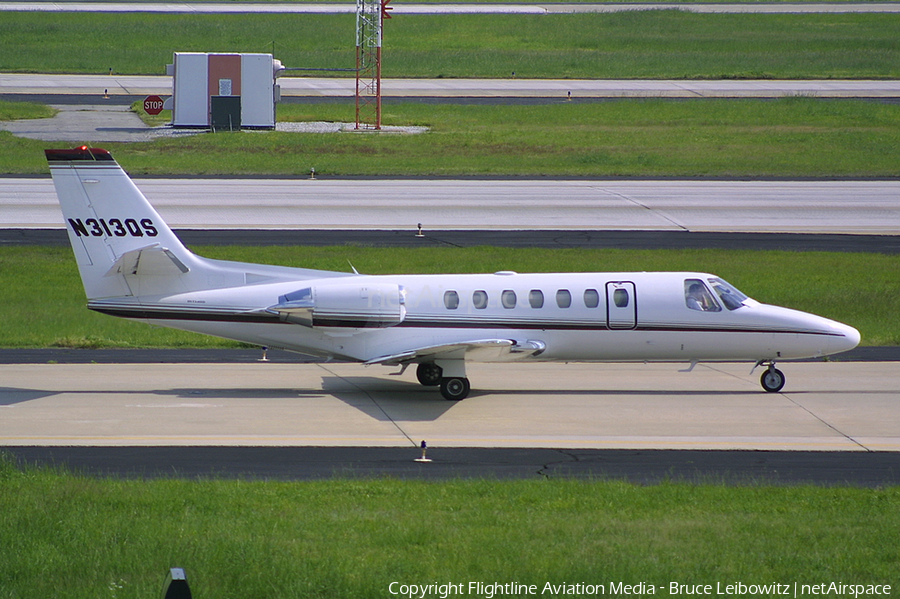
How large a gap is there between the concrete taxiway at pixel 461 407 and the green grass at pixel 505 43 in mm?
63437

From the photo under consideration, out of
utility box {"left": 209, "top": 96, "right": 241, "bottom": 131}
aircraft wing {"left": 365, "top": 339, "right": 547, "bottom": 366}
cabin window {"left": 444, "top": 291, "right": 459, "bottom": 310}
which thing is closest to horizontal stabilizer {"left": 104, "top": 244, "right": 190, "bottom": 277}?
aircraft wing {"left": 365, "top": 339, "right": 547, "bottom": 366}

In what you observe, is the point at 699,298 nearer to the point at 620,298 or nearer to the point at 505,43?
the point at 620,298

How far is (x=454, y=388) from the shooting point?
21234 millimetres

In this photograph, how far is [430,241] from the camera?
127 ft

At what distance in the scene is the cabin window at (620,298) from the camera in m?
21.6

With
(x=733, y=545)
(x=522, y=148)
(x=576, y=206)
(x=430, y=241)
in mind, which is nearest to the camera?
(x=733, y=545)

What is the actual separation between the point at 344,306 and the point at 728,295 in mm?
8083

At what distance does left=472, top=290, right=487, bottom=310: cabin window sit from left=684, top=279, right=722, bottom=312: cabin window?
423 centimetres

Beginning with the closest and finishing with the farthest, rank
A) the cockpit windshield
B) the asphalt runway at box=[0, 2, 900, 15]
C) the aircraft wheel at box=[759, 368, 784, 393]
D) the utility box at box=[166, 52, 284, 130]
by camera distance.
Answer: the cockpit windshield, the aircraft wheel at box=[759, 368, 784, 393], the utility box at box=[166, 52, 284, 130], the asphalt runway at box=[0, 2, 900, 15]

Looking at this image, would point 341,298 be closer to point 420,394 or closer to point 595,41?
point 420,394

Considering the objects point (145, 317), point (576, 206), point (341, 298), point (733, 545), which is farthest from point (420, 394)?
point (576, 206)

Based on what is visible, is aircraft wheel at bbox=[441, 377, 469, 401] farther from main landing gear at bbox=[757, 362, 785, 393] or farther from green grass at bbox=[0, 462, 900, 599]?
main landing gear at bbox=[757, 362, 785, 393]

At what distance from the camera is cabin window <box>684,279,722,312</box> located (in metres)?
21.8

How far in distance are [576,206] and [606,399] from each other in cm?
2487
